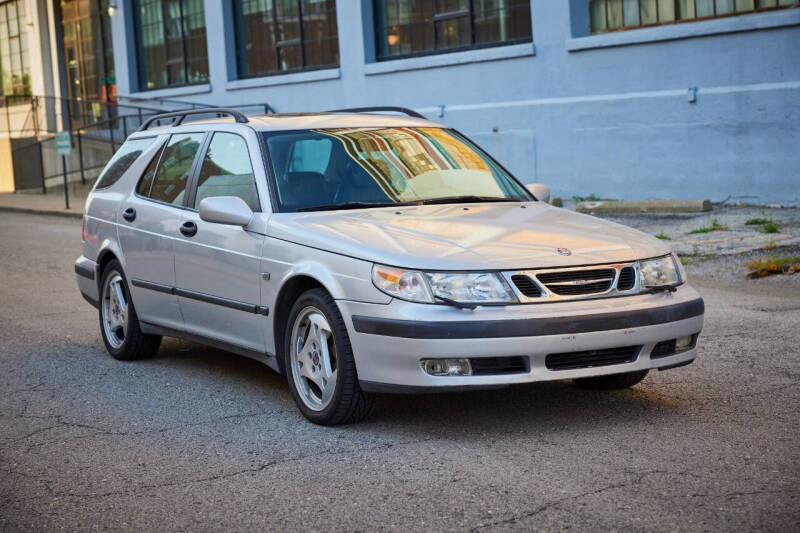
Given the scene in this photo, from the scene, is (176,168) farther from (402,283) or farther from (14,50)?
(14,50)

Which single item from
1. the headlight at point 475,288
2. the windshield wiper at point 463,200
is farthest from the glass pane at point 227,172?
the headlight at point 475,288

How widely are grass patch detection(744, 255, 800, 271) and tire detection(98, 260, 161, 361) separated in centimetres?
602

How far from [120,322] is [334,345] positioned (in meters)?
2.88

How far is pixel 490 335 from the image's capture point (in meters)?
5.32

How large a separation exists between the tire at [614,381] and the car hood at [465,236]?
784mm

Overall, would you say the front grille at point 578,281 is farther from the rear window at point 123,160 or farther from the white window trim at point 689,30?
the white window trim at point 689,30

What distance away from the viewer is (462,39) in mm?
20781

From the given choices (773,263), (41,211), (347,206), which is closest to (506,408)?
(347,206)

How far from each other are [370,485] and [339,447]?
0.66m

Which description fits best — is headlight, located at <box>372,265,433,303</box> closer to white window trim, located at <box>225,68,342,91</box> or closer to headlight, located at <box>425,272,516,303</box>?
headlight, located at <box>425,272,516,303</box>

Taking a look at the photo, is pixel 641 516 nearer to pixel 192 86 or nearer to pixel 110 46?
pixel 192 86

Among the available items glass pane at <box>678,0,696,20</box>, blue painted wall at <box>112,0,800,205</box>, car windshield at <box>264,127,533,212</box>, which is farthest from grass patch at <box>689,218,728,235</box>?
car windshield at <box>264,127,533,212</box>

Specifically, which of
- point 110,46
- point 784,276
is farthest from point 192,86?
point 784,276

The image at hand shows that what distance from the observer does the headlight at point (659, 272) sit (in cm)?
578
